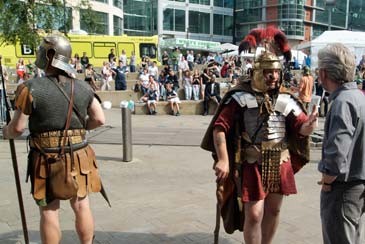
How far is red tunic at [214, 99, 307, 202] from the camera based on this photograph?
307 cm

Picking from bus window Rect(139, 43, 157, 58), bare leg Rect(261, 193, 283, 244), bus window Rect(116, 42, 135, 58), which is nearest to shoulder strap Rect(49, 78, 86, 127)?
bare leg Rect(261, 193, 283, 244)

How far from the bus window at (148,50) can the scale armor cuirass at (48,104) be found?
75.4 ft

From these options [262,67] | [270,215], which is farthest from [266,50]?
[270,215]

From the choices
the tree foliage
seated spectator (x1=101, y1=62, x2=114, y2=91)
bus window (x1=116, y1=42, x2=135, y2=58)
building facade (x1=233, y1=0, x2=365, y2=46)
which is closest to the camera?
the tree foliage

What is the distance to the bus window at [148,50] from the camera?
1008 inches

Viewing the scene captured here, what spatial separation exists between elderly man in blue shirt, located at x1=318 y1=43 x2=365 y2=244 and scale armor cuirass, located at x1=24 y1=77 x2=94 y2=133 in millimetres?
1751

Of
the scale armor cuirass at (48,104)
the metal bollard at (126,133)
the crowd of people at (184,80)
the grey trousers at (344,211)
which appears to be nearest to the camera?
the grey trousers at (344,211)

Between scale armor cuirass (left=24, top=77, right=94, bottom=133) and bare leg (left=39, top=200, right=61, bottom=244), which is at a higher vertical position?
scale armor cuirass (left=24, top=77, right=94, bottom=133)

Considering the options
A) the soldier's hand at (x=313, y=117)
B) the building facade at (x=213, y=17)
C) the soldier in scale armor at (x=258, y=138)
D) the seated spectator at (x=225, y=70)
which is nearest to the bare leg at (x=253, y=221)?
the soldier in scale armor at (x=258, y=138)

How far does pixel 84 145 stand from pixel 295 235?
88.5 inches

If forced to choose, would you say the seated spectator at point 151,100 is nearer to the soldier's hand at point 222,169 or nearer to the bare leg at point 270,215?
the bare leg at point 270,215

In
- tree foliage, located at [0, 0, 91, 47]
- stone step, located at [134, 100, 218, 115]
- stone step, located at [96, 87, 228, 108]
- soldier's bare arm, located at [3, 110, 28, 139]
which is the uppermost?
tree foliage, located at [0, 0, 91, 47]

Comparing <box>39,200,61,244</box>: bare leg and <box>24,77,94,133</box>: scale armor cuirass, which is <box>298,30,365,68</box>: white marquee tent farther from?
<box>39,200,61,244</box>: bare leg

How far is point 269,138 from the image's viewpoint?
309 centimetres
